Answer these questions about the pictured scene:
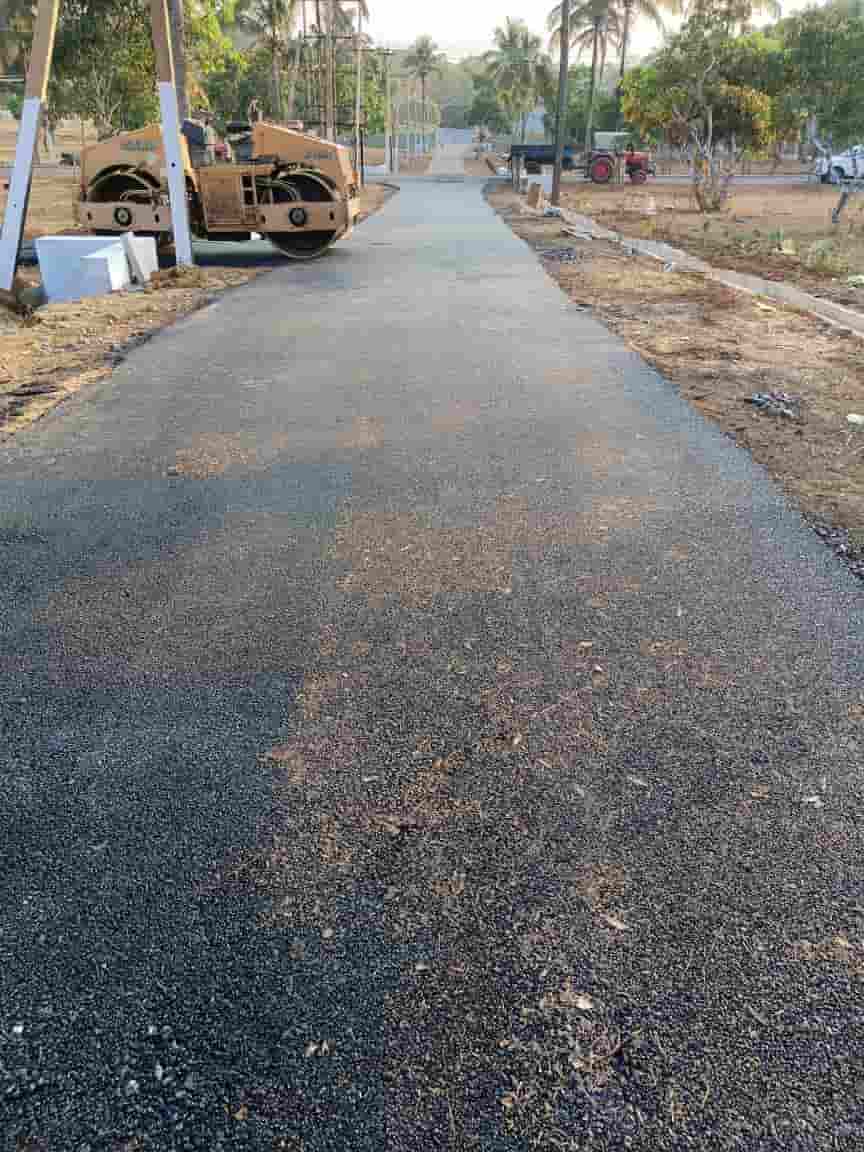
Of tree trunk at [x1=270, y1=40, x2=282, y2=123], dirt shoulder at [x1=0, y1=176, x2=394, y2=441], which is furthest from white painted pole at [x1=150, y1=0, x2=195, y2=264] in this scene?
tree trunk at [x1=270, y1=40, x2=282, y2=123]

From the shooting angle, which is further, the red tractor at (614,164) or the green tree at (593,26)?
the green tree at (593,26)

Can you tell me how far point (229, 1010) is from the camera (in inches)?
89.5

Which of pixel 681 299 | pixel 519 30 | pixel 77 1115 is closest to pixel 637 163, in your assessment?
pixel 681 299

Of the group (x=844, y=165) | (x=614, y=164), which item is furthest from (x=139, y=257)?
(x=614, y=164)

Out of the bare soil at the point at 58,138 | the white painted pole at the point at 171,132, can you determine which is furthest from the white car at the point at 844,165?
the bare soil at the point at 58,138

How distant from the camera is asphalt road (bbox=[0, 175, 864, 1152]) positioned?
2100 mm

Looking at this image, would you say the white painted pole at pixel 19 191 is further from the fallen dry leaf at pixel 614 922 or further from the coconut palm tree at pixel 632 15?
the coconut palm tree at pixel 632 15

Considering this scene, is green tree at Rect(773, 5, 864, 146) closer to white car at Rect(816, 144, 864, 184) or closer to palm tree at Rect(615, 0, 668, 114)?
white car at Rect(816, 144, 864, 184)

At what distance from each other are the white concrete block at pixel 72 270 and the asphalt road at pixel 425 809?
836 centimetres

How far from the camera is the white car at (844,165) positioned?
3656 centimetres

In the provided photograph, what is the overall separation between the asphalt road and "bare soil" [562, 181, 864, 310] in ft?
33.3

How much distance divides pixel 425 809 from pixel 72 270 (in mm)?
12874

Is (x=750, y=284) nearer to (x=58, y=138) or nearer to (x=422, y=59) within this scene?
(x=58, y=138)

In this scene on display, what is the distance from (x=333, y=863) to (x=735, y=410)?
599cm
